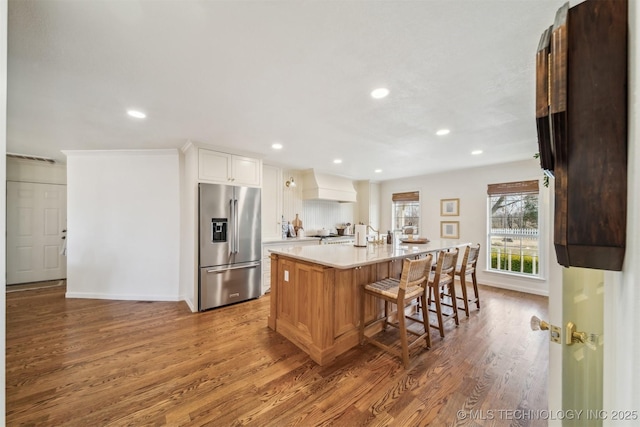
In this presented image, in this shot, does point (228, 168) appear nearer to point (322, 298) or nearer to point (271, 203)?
point (271, 203)

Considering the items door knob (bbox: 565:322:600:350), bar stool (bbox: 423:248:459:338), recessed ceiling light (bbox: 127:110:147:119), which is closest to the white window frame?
bar stool (bbox: 423:248:459:338)

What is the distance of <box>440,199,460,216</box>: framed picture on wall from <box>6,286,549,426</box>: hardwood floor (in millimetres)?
2605

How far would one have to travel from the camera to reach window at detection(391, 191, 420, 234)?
19.2 ft

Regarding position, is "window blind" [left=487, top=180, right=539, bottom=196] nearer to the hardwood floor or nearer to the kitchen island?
the hardwood floor

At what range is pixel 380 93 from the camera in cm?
197

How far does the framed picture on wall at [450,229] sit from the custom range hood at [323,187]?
220cm

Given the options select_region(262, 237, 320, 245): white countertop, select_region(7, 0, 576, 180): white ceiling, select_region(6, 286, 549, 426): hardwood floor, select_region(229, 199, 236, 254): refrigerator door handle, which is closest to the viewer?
select_region(7, 0, 576, 180): white ceiling

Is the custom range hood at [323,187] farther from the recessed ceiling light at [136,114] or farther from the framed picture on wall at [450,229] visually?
the recessed ceiling light at [136,114]

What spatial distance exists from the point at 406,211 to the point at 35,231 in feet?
26.0

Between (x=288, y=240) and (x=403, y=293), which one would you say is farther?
(x=288, y=240)

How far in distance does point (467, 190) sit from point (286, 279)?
14.2ft

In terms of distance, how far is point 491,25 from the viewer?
1277mm

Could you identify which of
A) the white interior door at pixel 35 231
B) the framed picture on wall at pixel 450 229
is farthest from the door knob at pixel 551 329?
the white interior door at pixel 35 231

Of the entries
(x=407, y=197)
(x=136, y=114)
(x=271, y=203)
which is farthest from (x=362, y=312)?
(x=407, y=197)
